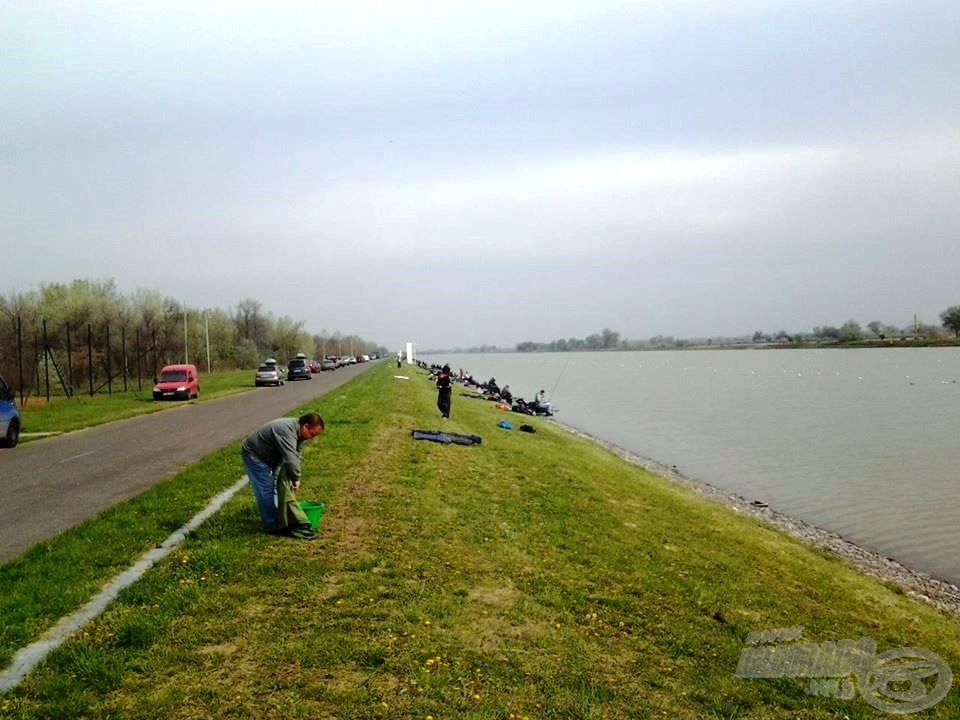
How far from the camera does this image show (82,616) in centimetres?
606

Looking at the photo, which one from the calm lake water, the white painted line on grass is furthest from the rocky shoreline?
the white painted line on grass

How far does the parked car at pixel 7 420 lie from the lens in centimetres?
1900

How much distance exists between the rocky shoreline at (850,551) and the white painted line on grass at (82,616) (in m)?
11.8

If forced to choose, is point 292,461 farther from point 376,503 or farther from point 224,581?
point 376,503

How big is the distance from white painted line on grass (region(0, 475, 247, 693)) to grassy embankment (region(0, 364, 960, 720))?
13cm

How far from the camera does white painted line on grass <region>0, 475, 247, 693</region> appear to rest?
5085mm

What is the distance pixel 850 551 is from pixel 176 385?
33557 millimetres

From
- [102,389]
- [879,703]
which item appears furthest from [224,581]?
[102,389]

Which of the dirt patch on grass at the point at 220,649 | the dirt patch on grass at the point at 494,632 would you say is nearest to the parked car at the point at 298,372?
the dirt patch on grass at the point at 494,632

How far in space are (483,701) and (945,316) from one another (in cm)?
20581

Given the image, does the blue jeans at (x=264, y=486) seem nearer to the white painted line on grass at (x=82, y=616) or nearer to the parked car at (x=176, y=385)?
the white painted line on grass at (x=82, y=616)

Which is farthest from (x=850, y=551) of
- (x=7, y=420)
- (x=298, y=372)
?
(x=298, y=372)

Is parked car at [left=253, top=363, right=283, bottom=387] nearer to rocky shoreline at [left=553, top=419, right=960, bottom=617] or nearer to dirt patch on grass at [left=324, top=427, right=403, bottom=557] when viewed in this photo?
rocky shoreline at [left=553, top=419, right=960, bottom=617]

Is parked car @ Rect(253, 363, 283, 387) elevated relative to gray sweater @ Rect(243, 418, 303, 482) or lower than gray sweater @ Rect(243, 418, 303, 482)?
lower
